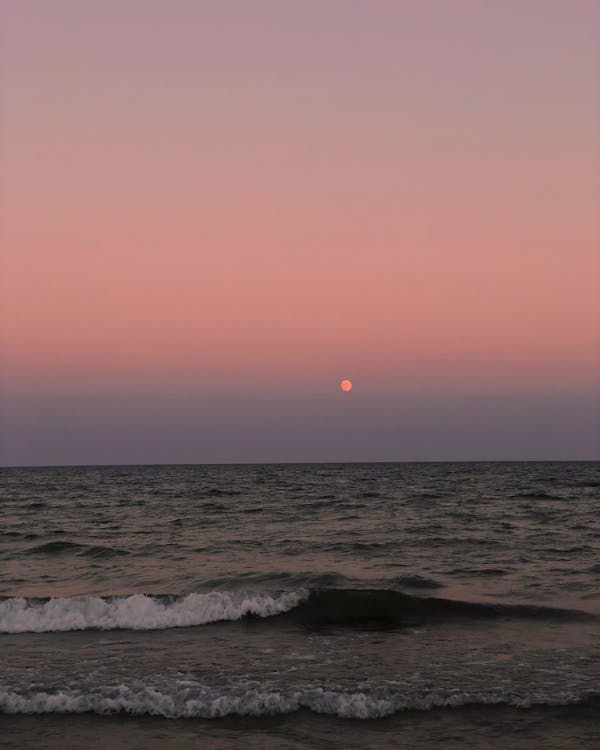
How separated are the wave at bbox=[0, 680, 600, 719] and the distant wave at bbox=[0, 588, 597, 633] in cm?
531

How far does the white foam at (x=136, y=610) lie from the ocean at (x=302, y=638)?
0.17 feet

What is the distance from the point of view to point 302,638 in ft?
50.0

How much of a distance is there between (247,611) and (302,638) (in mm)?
2545

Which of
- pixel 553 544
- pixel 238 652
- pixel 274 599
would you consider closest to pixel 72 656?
pixel 238 652

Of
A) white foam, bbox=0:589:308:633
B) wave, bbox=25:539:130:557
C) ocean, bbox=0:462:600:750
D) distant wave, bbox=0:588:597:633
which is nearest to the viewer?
ocean, bbox=0:462:600:750

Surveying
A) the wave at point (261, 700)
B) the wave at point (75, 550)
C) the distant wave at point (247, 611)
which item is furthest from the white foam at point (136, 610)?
the wave at point (75, 550)

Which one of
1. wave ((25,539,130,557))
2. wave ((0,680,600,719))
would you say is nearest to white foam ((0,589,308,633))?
wave ((0,680,600,719))

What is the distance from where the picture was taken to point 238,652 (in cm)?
1398

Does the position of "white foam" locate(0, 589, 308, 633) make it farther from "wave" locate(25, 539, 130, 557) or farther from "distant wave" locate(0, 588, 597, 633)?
"wave" locate(25, 539, 130, 557)

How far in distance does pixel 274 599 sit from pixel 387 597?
3.01 m

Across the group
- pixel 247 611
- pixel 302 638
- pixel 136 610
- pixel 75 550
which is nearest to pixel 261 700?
pixel 302 638

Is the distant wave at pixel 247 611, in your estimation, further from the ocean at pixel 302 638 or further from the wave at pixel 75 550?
the wave at pixel 75 550

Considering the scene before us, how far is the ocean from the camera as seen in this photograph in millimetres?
10102

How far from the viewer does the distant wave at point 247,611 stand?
54.0 feet
